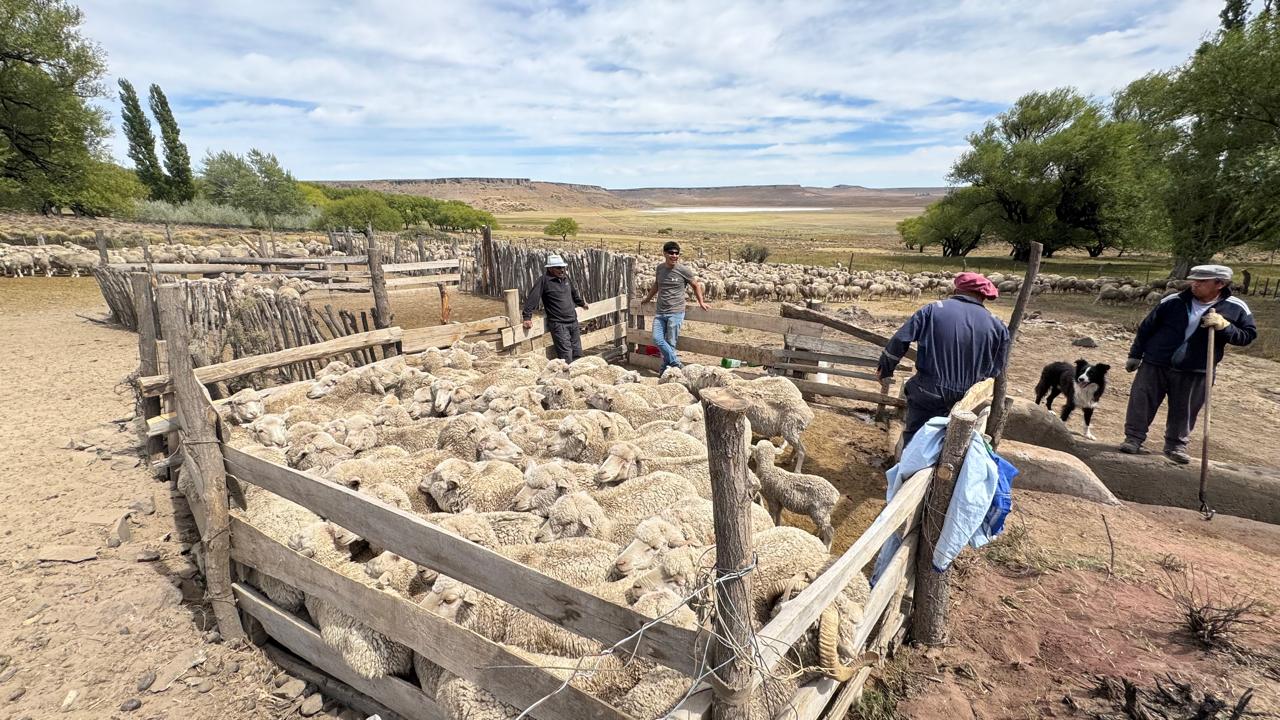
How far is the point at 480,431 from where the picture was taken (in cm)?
557

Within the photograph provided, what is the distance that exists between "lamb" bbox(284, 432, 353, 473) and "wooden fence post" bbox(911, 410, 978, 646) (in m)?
5.14

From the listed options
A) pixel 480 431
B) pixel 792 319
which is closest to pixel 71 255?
pixel 480 431

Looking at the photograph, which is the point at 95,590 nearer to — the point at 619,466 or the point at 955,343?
the point at 619,466

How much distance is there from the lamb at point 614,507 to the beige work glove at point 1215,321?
5.69 meters

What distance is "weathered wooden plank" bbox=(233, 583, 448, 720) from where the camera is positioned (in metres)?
3.20

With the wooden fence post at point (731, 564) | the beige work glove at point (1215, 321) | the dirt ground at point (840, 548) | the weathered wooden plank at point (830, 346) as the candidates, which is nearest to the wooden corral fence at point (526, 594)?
the wooden fence post at point (731, 564)

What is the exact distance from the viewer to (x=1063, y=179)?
39.1m

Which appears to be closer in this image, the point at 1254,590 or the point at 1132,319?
the point at 1254,590

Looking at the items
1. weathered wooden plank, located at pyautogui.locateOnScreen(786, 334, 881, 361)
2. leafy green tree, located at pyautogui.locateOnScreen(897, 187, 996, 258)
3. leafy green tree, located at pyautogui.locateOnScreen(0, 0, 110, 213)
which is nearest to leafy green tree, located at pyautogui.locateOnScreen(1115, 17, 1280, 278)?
leafy green tree, located at pyautogui.locateOnScreen(897, 187, 996, 258)

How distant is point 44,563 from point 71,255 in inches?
964

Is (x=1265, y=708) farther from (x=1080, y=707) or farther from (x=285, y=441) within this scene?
(x=285, y=441)

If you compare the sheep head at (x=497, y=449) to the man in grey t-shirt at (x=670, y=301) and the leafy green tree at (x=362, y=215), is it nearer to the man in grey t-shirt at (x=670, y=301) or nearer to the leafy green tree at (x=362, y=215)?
the man in grey t-shirt at (x=670, y=301)

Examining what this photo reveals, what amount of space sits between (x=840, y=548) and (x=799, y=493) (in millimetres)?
787

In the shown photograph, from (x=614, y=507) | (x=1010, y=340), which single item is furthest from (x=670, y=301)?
(x=614, y=507)
